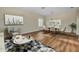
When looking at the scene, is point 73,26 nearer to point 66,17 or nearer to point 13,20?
point 66,17

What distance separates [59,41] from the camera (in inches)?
80.7

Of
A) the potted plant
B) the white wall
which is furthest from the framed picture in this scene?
the potted plant

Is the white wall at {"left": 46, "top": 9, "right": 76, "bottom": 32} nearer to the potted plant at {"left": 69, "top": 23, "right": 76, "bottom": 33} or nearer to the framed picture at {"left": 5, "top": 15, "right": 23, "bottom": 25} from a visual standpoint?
the potted plant at {"left": 69, "top": 23, "right": 76, "bottom": 33}

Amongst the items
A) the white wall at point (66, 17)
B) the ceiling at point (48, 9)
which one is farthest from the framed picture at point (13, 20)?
the white wall at point (66, 17)

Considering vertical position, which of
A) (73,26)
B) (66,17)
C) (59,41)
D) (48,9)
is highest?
(48,9)

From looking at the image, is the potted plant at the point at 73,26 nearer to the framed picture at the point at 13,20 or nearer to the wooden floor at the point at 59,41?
the wooden floor at the point at 59,41

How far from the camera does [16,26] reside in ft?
6.73

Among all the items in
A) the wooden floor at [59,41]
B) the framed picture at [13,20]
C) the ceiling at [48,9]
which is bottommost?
the wooden floor at [59,41]

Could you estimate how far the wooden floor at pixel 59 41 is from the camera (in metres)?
2.03

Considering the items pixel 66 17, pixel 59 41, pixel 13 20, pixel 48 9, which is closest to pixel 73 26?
pixel 66 17

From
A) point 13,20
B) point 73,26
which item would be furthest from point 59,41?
point 13,20

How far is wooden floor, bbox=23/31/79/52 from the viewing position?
203cm

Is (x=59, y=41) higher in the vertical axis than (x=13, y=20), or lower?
lower
